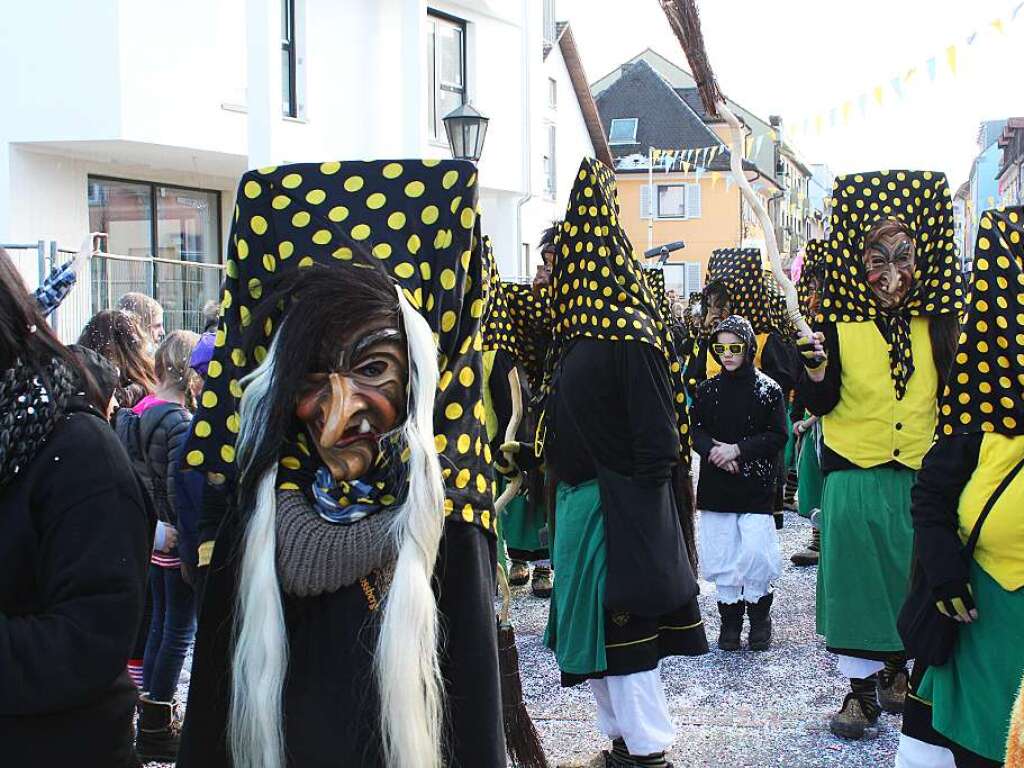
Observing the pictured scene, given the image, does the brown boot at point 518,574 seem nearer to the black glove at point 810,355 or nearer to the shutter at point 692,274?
the black glove at point 810,355

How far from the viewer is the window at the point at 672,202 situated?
44281 mm

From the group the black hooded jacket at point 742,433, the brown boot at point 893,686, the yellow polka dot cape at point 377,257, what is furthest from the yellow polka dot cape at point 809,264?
the yellow polka dot cape at point 377,257

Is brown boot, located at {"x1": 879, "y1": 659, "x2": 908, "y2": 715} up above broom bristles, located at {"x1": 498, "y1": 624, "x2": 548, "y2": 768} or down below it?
below

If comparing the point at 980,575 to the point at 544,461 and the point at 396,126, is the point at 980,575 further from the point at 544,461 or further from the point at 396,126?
the point at 396,126

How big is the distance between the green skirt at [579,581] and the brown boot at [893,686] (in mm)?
1655

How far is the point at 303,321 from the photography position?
2.36 m

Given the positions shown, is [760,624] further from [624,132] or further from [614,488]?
[624,132]

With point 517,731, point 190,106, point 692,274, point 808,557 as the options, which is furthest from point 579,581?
point 692,274

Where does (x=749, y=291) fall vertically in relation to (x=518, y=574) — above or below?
above

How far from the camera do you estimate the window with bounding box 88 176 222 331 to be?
10.7 metres

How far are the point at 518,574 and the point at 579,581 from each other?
3.56m

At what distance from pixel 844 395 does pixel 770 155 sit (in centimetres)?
4879

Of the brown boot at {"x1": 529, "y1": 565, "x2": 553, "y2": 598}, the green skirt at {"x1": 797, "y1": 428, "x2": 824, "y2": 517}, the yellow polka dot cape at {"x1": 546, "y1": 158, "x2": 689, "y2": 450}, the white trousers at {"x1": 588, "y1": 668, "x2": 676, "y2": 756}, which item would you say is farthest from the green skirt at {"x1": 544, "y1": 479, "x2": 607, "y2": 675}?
the green skirt at {"x1": 797, "y1": 428, "x2": 824, "y2": 517}

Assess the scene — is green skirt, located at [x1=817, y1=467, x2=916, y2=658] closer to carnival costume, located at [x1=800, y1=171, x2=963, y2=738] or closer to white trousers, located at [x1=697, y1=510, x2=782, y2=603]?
carnival costume, located at [x1=800, y1=171, x2=963, y2=738]
